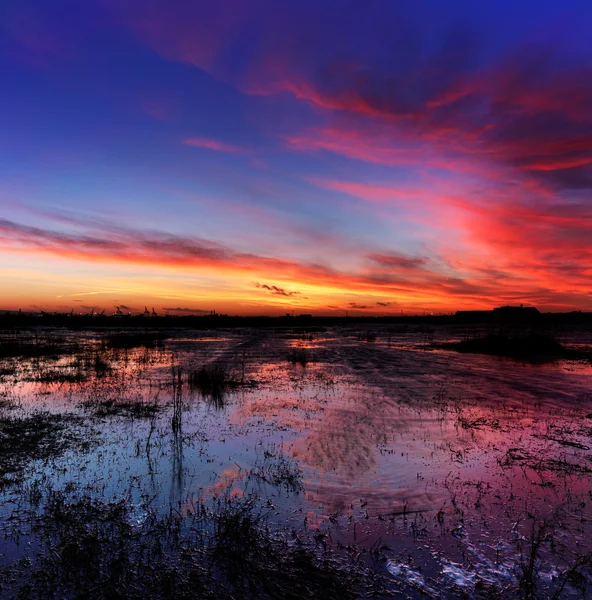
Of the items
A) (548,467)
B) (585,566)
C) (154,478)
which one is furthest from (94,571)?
(548,467)

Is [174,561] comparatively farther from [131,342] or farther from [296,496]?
[131,342]

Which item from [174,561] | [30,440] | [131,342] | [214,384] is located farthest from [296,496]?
[131,342]

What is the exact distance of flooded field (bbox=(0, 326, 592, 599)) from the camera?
580cm

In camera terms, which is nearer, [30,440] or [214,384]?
[30,440]

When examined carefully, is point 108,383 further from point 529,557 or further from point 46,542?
point 529,557

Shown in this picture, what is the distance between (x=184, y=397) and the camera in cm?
1870

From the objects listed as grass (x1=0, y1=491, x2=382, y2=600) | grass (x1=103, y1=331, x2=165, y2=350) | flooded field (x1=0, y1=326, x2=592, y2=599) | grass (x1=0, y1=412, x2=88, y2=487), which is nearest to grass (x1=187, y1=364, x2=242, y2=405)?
flooded field (x1=0, y1=326, x2=592, y2=599)

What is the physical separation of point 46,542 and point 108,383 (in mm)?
16754

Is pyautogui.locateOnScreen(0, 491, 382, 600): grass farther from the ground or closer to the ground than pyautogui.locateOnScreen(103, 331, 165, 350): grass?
farther from the ground

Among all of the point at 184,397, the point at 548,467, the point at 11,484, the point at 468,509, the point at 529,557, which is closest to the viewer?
the point at 529,557

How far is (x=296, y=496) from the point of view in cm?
844

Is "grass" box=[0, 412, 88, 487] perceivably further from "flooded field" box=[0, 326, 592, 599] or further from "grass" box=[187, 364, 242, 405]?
"grass" box=[187, 364, 242, 405]

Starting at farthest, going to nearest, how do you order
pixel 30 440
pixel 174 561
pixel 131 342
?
pixel 131 342, pixel 30 440, pixel 174 561

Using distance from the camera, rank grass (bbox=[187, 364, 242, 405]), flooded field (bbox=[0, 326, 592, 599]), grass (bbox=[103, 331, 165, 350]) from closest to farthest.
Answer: flooded field (bbox=[0, 326, 592, 599]) → grass (bbox=[187, 364, 242, 405]) → grass (bbox=[103, 331, 165, 350])
